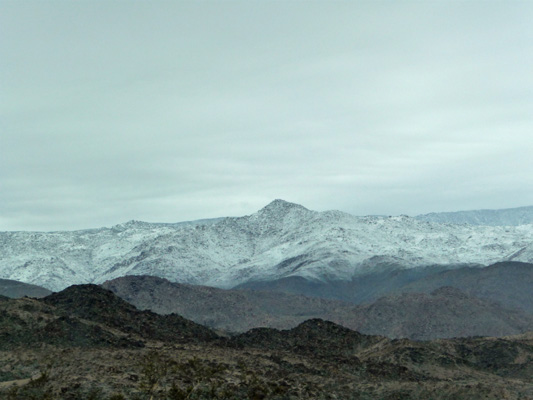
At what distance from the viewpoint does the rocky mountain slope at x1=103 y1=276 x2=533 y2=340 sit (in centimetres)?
16912

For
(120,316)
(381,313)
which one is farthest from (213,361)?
(381,313)

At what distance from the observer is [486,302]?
641 ft

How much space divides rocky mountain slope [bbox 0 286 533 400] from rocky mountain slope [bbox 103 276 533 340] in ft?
241

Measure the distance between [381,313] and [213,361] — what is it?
422 ft

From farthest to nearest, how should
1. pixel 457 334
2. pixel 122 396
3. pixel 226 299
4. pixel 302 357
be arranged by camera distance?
pixel 226 299 < pixel 457 334 < pixel 302 357 < pixel 122 396

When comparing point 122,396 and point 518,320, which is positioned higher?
point 122,396

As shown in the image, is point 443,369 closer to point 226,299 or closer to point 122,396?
point 122,396

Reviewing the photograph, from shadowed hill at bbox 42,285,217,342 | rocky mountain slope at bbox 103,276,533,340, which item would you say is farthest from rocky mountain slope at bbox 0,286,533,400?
rocky mountain slope at bbox 103,276,533,340

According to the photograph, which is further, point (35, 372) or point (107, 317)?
point (107, 317)

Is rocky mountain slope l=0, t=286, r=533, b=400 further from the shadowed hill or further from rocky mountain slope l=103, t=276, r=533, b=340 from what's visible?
rocky mountain slope l=103, t=276, r=533, b=340

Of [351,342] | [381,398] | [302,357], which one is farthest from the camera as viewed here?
[351,342]

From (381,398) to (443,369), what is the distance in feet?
81.7

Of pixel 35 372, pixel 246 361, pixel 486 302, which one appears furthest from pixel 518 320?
pixel 35 372

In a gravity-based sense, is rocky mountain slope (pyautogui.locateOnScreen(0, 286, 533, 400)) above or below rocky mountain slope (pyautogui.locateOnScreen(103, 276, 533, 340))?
above
